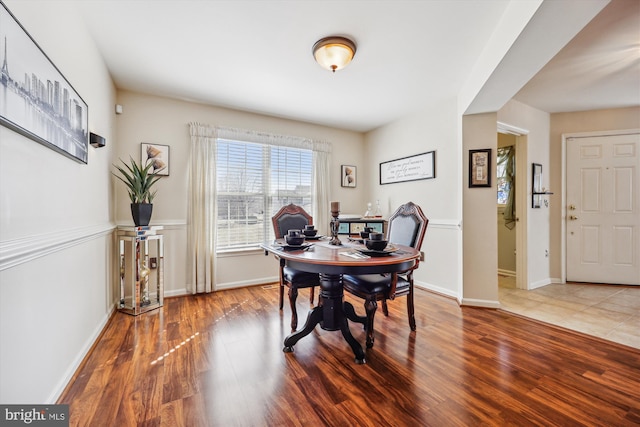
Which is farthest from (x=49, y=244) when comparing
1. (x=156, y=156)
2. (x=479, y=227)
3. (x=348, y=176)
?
(x=348, y=176)

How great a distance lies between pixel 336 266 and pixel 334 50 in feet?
5.66

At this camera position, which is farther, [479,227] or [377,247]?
[479,227]

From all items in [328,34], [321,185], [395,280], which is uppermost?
[328,34]

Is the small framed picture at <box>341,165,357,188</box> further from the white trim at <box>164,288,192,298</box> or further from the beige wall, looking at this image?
the white trim at <box>164,288,192,298</box>

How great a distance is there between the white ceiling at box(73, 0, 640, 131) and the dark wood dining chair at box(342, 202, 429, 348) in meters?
1.43

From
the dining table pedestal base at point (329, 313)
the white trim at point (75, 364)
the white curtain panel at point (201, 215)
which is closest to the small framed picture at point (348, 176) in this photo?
the white curtain panel at point (201, 215)

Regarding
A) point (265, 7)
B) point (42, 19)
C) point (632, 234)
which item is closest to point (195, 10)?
point (265, 7)

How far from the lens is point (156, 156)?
9.91 feet

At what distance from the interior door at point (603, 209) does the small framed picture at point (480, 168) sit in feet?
6.56

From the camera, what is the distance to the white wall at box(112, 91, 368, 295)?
2914 mm

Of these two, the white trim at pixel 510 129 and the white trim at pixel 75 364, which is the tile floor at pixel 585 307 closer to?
the white trim at pixel 510 129

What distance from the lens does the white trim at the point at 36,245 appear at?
0.95 meters

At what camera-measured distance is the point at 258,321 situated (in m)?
2.40

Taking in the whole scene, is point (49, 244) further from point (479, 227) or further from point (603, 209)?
point (603, 209)
